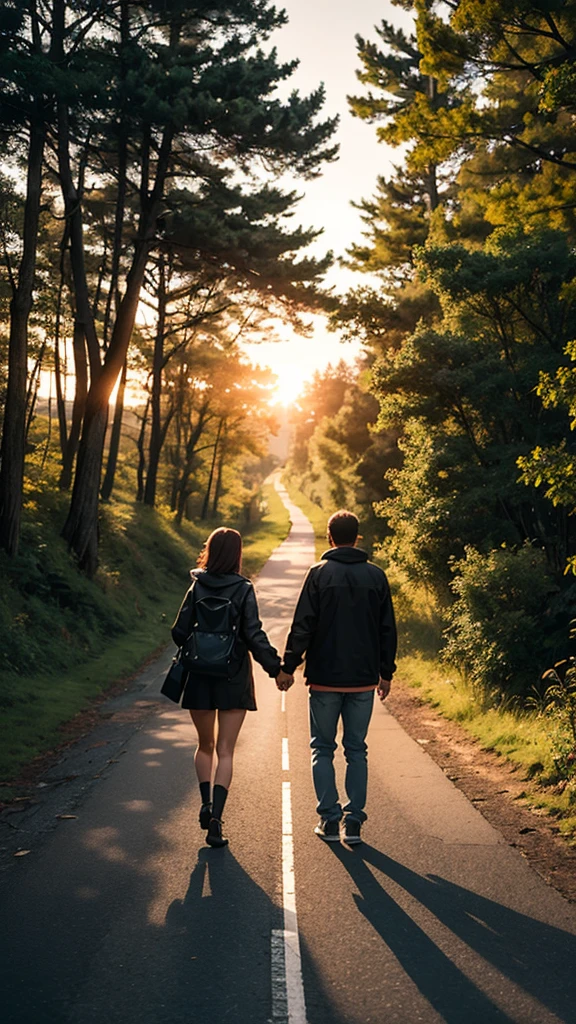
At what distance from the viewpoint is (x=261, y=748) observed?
36.5ft

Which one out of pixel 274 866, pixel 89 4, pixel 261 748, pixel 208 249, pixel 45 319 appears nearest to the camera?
pixel 274 866

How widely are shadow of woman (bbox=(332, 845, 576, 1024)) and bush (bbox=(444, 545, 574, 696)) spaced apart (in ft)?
22.0

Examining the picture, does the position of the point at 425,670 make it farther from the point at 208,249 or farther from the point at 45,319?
the point at 45,319

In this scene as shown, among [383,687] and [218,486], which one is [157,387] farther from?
[383,687]

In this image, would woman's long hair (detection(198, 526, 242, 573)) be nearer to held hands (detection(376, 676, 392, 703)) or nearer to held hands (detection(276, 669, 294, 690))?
held hands (detection(276, 669, 294, 690))

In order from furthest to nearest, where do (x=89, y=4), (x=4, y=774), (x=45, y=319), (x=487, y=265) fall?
(x=45, y=319) → (x=89, y=4) → (x=487, y=265) → (x=4, y=774)

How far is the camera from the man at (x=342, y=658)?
7180 mm

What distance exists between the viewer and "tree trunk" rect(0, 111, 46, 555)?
18.0 metres

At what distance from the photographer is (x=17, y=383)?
1812 centimetres

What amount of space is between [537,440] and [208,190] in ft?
38.2

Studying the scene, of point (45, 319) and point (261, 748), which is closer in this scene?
point (261, 748)

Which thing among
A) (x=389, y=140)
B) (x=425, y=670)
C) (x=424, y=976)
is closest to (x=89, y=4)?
(x=389, y=140)

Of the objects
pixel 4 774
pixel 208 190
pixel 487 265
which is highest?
pixel 208 190

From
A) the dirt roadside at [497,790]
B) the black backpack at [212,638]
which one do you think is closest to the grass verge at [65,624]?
the black backpack at [212,638]
